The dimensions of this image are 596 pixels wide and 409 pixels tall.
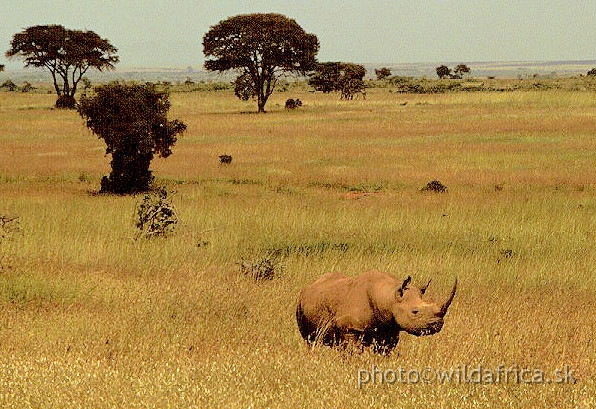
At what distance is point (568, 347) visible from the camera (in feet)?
24.9

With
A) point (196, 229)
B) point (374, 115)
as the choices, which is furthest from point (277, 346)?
point (374, 115)

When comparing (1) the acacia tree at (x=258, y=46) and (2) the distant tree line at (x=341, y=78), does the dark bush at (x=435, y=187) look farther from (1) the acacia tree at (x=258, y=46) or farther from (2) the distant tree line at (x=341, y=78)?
(2) the distant tree line at (x=341, y=78)

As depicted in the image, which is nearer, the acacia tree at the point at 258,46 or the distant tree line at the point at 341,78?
the acacia tree at the point at 258,46

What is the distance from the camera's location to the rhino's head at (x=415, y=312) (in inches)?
218

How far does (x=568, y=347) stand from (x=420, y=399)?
9.86ft

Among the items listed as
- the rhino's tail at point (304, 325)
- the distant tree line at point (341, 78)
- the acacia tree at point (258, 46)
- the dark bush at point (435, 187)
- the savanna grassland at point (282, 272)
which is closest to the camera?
the savanna grassland at point (282, 272)

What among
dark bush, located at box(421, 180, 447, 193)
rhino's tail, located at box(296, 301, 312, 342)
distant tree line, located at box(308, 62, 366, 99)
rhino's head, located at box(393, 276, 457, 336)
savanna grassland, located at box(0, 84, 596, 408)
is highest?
distant tree line, located at box(308, 62, 366, 99)

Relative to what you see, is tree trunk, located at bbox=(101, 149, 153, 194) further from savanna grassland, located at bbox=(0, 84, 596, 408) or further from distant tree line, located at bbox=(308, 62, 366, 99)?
distant tree line, located at bbox=(308, 62, 366, 99)

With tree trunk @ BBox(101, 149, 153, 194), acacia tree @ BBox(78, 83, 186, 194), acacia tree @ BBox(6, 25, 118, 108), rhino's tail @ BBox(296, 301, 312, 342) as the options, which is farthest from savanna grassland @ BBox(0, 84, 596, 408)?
acacia tree @ BBox(6, 25, 118, 108)

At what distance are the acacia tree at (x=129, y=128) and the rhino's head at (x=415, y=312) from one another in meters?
17.3

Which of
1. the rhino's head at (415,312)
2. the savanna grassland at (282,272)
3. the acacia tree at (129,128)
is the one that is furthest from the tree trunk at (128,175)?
the rhino's head at (415,312)

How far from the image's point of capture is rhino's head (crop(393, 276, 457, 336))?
18.2ft

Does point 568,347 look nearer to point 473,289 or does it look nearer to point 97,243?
point 473,289

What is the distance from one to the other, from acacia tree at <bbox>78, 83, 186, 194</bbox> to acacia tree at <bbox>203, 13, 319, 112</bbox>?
136 ft
